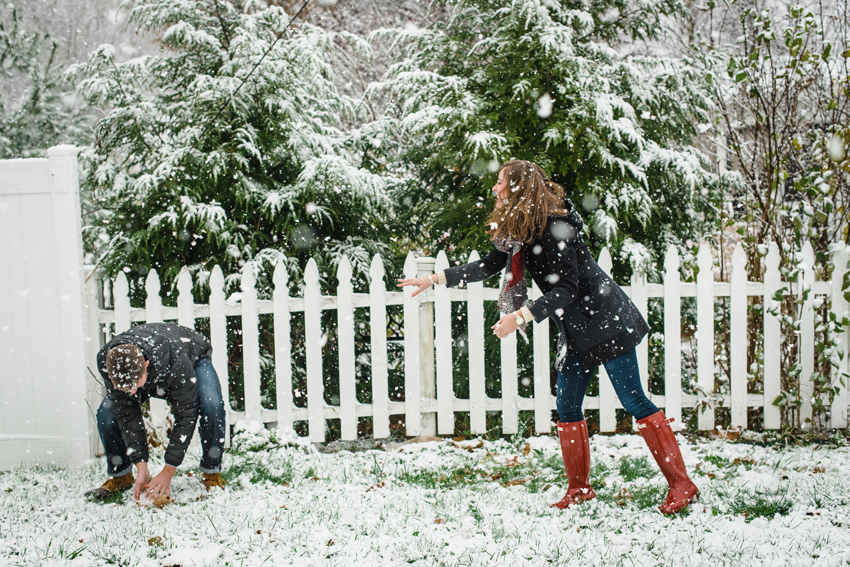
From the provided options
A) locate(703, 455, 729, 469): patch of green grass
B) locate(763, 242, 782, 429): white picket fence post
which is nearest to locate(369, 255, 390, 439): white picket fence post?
locate(703, 455, 729, 469): patch of green grass

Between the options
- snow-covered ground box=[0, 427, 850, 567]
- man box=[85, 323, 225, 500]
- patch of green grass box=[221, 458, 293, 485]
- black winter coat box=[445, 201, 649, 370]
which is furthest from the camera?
patch of green grass box=[221, 458, 293, 485]

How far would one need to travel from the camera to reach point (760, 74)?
405 cm

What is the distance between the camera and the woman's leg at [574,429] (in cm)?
271

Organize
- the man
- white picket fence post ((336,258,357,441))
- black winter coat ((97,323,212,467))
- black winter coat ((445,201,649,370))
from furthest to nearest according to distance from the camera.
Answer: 1. white picket fence post ((336,258,357,441))
2. black winter coat ((97,323,212,467))
3. the man
4. black winter coat ((445,201,649,370))

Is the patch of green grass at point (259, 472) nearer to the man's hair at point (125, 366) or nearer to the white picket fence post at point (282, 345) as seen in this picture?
the white picket fence post at point (282, 345)

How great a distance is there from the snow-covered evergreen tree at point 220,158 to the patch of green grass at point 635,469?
82.0 inches

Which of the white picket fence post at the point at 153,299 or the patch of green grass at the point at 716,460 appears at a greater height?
the white picket fence post at the point at 153,299

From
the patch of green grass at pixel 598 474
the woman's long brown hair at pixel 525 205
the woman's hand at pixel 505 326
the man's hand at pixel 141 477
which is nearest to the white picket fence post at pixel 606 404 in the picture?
the patch of green grass at pixel 598 474

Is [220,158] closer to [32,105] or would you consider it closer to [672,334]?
[672,334]

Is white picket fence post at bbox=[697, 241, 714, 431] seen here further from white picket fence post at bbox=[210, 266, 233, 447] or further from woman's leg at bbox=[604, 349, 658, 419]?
white picket fence post at bbox=[210, 266, 233, 447]

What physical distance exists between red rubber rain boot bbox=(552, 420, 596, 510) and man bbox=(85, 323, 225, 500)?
173 centimetres

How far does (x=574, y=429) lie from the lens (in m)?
2.75

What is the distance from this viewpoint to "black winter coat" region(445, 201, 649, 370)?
2.52 metres

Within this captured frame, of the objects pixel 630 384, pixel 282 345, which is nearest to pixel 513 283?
pixel 630 384
